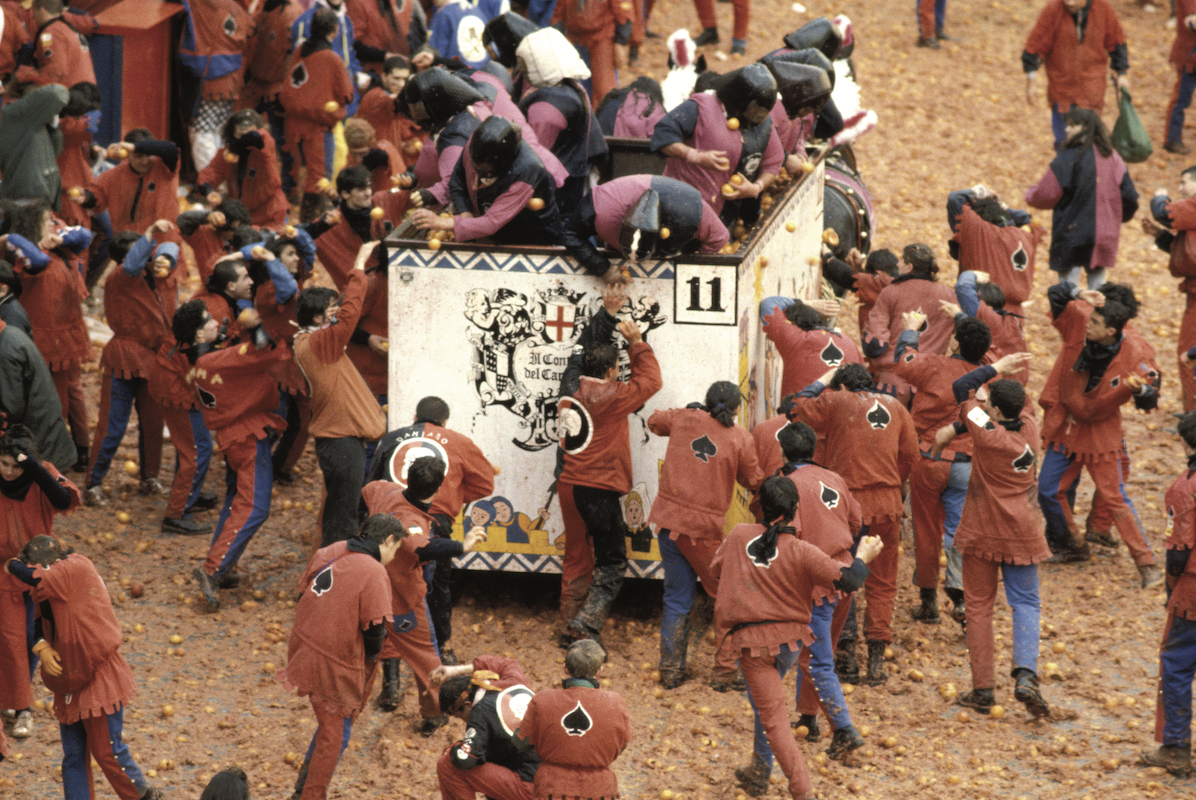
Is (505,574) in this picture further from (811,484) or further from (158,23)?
(158,23)

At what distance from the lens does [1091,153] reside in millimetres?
12141

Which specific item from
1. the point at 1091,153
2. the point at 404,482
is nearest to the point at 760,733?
the point at 404,482

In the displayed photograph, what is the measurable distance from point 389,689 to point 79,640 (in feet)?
6.39

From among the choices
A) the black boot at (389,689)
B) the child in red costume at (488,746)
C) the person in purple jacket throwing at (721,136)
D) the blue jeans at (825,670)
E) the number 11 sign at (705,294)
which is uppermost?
the person in purple jacket throwing at (721,136)

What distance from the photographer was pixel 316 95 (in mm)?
13773

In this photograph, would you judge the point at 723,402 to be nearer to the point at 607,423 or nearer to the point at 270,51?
the point at 607,423

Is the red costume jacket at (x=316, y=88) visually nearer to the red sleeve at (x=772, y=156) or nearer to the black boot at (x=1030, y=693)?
the red sleeve at (x=772, y=156)

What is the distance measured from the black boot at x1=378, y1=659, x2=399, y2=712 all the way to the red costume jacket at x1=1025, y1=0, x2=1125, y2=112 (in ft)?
33.9

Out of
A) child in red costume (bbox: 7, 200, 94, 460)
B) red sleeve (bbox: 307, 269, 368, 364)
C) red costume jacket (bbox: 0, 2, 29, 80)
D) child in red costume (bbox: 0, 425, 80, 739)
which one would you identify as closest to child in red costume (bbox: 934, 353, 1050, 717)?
red sleeve (bbox: 307, 269, 368, 364)

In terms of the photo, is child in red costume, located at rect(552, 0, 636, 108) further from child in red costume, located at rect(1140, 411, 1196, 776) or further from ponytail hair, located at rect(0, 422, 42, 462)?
child in red costume, located at rect(1140, 411, 1196, 776)

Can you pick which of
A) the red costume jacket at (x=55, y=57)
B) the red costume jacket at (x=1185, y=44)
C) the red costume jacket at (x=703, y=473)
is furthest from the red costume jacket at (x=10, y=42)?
the red costume jacket at (x=1185, y=44)

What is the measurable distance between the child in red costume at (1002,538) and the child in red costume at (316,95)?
24.2 ft

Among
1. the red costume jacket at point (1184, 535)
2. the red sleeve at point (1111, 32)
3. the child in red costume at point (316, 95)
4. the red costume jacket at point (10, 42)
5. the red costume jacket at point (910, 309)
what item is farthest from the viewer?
the red sleeve at point (1111, 32)

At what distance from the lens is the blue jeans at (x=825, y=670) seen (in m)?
7.64
